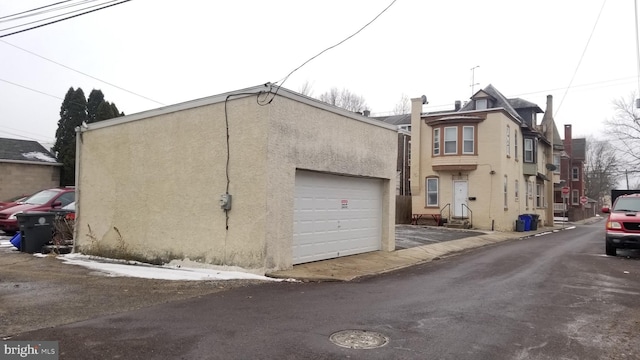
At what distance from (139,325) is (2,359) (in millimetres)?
1501

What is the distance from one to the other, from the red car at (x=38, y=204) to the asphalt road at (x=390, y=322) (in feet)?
36.6

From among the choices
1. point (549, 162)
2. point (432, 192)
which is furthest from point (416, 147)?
point (549, 162)

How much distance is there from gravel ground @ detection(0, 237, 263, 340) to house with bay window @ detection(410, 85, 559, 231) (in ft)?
65.4

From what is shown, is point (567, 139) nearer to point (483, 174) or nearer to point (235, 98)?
point (483, 174)

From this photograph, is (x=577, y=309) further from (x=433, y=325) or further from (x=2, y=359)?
(x=2, y=359)

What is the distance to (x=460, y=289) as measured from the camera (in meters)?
8.59

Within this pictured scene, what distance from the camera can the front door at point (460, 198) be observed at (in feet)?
86.9

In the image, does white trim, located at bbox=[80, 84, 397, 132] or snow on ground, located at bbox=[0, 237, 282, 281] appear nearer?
snow on ground, located at bbox=[0, 237, 282, 281]

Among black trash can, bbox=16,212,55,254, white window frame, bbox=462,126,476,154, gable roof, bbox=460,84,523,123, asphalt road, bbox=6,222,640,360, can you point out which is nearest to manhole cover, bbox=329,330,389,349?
asphalt road, bbox=6,222,640,360

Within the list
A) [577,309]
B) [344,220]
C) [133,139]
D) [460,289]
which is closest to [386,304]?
[460,289]

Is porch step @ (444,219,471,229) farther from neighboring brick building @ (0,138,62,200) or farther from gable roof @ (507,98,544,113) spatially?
neighboring brick building @ (0,138,62,200)

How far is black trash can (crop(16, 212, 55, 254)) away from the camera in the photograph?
12672 millimetres

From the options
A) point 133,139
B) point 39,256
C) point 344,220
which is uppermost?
point 133,139

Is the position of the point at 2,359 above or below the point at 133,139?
below
